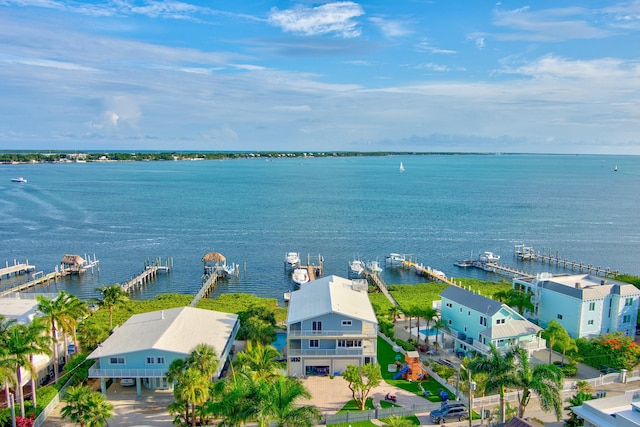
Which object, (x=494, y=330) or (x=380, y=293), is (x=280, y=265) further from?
(x=494, y=330)

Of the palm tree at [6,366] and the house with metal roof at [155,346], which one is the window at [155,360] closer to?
the house with metal roof at [155,346]

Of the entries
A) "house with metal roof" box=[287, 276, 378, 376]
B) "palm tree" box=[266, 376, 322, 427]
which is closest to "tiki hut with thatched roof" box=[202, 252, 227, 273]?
"house with metal roof" box=[287, 276, 378, 376]

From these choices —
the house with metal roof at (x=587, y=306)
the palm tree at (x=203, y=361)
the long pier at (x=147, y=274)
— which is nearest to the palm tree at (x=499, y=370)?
the palm tree at (x=203, y=361)

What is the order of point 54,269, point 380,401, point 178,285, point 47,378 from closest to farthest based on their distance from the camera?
1. point 380,401
2. point 47,378
3. point 178,285
4. point 54,269

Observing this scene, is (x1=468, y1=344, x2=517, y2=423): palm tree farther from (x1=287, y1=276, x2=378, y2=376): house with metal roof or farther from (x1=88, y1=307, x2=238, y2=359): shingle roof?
(x1=88, y1=307, x2=238, y2=359): shingle roof

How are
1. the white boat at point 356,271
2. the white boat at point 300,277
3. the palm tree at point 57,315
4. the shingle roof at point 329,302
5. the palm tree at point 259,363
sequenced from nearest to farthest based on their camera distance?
the palm tree at point 259,363
the palm tree at point 57,315
the shingle roof at point 329,302
the white boat at point 300,277
the white boat at point 356,271

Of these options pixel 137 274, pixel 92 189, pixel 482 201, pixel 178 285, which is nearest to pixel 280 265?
pixel 178 285

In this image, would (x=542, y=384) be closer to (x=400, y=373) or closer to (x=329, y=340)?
(x=400, y=373)
